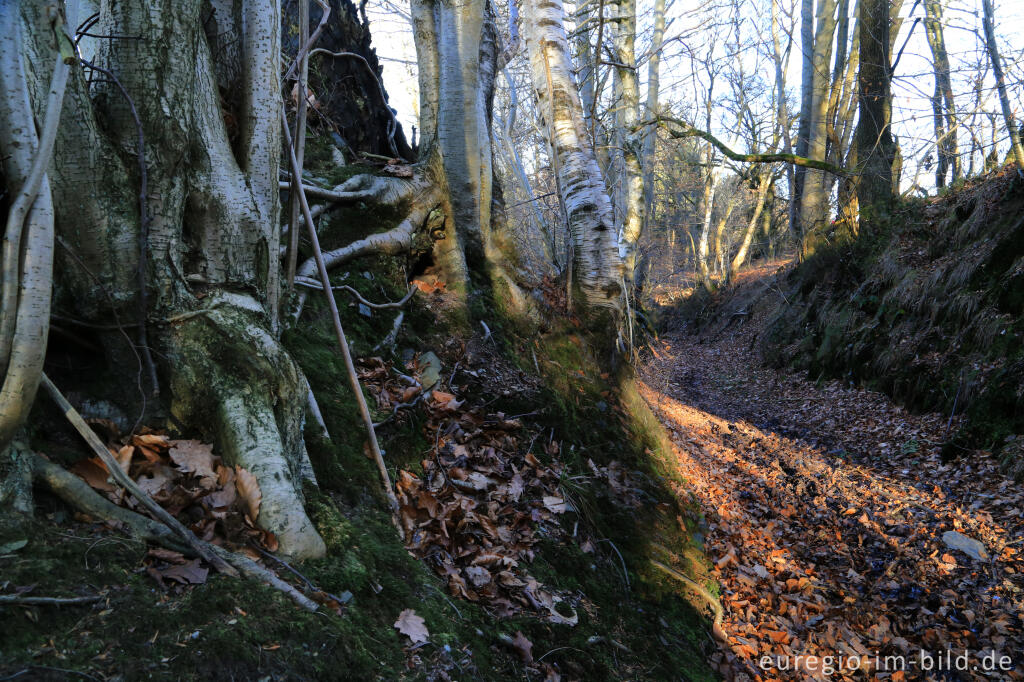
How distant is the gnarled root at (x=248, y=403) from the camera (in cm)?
221

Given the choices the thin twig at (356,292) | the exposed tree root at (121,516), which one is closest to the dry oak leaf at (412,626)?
the exposed tree root at (121,516)

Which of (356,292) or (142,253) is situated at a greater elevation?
(142,253)

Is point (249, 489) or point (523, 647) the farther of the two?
point (523, 647)

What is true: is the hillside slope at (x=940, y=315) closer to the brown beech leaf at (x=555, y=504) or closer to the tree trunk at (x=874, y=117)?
the tree trunk at (x=874, y=117)

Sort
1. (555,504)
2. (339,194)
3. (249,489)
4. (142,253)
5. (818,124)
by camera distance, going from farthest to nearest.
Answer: (818,124) → (339,194) → (555,504) → (142,253) → (249,489)

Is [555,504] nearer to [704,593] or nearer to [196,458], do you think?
[704,593]

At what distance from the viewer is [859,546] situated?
521 cm

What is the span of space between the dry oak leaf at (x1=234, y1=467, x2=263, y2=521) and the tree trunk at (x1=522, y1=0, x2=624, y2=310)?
467 centimetres

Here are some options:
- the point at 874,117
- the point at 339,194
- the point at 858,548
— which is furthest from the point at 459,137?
the point at 874,117

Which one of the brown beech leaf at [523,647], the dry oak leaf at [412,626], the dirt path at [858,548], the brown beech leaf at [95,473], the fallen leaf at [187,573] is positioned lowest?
the dirt path at [858,548]

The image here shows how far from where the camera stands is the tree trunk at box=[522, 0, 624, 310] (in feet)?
20.5

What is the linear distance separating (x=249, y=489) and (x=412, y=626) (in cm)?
83

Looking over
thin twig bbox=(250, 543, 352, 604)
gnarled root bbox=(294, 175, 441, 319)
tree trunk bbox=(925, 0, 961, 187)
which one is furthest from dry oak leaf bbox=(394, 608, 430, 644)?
tree trunk bbox=(925, 0, 961, 187)

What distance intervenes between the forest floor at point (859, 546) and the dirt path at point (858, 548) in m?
0.01
